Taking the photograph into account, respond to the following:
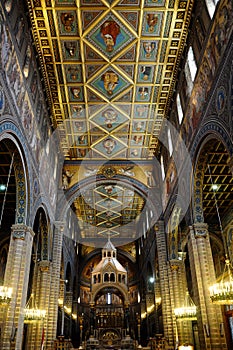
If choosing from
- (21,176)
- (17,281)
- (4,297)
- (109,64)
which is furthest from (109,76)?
(4,297)

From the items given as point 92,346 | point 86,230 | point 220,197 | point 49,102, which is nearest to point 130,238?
point 86,230

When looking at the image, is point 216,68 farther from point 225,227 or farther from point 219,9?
point 225,227

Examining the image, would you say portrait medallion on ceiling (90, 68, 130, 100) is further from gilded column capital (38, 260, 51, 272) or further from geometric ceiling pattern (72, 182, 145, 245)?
gilded column capital (38, 260, 51, 272)

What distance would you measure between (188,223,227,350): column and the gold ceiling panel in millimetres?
8926

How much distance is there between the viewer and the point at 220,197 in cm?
1966

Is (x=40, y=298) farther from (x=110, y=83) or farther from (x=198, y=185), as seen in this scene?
(x=110, y=83)

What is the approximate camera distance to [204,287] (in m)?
13.6

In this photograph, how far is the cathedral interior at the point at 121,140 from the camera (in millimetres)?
12555

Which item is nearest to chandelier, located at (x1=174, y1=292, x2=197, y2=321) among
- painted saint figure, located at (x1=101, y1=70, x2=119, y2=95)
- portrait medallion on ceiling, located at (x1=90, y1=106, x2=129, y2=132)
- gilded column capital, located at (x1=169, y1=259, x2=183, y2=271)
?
gilded column capital, located at (x1=169, y1=259, x2=183, y2=271)

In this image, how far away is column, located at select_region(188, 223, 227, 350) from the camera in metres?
12.6

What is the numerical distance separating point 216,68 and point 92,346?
2535cm

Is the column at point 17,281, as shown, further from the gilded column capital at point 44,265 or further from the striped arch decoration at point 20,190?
the gilded column capital at point 44,265

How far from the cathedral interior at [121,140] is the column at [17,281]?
47 mm

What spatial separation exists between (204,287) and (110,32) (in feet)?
42.1
